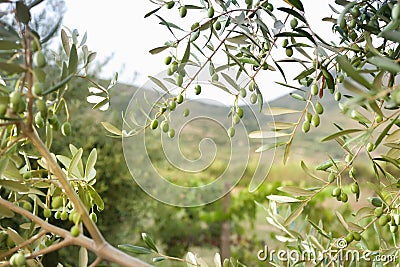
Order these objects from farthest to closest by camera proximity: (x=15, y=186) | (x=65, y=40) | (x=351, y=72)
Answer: (x=65, y=40) < (x=15, y=186) < (x=351, y=72)

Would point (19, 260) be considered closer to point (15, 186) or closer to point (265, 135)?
point (15, 186)

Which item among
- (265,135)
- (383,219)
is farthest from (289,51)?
(383,219)

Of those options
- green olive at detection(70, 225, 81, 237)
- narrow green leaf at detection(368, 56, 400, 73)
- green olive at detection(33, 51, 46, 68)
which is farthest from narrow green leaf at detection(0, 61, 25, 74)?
narrow green leaf at detection(368, 56, 400, 73)

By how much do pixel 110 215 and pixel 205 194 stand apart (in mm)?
1425

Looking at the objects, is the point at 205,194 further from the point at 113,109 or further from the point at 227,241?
the point at 113,109

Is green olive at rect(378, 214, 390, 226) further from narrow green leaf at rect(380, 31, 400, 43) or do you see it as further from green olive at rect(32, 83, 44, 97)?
green olive at rect(32, 83, 44, 97)

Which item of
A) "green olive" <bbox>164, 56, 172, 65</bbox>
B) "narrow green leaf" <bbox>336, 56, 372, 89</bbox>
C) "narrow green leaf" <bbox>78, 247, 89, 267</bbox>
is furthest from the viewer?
"green olive" <bbox>164, 56, 172, 65</bbox>

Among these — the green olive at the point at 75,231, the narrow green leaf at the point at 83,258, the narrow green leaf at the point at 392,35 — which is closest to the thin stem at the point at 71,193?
the green olive at the point at 75,231

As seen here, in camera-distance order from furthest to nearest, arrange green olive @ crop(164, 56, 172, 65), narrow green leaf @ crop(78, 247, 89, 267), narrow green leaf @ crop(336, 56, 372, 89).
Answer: green olive @ crop(164, 56, 172, 65), narrow green leaf @ crop(78, 247, 89, 267), narrow green leaf @ crop(336, 56, 372, 89)

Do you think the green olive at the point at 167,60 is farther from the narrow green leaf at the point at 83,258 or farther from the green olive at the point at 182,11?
the narrow green leaf at the point at 83,258

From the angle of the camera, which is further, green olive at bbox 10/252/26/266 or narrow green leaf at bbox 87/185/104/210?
narrow green leaf at bbox 87/185/104/210

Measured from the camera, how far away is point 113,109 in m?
3.80

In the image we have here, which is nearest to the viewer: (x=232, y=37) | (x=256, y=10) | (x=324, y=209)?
(x=256, y=10)

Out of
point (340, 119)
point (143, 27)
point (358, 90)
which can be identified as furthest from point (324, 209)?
point (358, 90)
